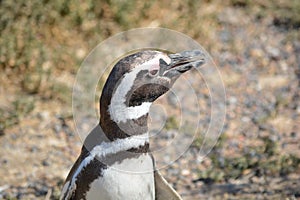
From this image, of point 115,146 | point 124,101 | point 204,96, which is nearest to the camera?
point 124,101

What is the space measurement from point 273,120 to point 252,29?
6.12 ft

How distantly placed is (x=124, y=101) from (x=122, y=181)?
44 cm

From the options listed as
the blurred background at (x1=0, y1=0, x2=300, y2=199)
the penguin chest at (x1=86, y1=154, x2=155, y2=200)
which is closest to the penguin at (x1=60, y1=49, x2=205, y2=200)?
the penguin chest at (x1=86, y1=154, x2=155, y2=200)

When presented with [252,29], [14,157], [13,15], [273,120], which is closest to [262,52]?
[252,29]

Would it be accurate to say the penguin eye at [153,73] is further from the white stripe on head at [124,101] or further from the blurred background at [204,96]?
the blurred background at [204,96]

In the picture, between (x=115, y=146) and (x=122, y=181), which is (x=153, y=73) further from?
(x=122, y=181)

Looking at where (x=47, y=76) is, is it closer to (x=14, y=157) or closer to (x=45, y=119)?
(x=45, y=119)

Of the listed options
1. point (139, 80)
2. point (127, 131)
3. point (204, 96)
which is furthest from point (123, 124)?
point (204, 96)

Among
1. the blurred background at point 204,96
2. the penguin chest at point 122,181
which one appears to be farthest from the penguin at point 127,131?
the blurred background at point 204,96

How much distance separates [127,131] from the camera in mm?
3898

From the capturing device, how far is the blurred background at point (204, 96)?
5.58 meters

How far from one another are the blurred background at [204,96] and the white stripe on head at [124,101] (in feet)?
4.52

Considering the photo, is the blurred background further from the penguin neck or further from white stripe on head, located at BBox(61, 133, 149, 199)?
the penguin neck

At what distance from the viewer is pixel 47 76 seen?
22.2 feet
